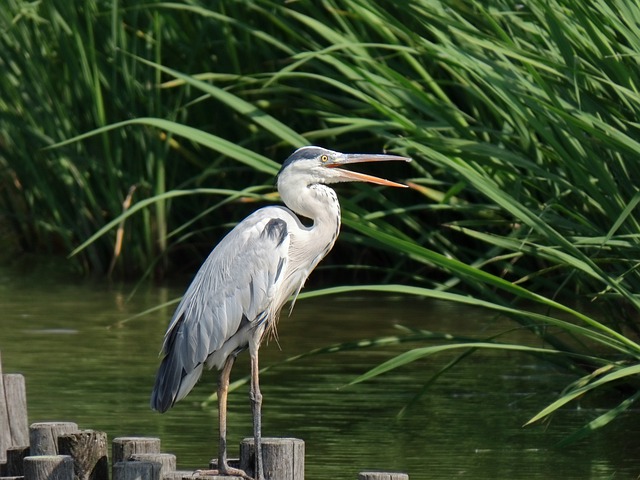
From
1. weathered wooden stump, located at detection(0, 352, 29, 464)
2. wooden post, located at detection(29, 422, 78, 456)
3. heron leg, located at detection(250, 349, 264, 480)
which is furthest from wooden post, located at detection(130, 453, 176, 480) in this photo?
weathered wooden stump, located at detection(0, 352, 29, 464)

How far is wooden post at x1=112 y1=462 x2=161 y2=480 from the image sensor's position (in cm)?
398

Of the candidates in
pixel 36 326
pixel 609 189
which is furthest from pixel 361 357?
pixel 609 189

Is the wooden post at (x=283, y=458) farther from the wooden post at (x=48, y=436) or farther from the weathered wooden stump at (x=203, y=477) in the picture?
the wooden post at (x=48, y=436)

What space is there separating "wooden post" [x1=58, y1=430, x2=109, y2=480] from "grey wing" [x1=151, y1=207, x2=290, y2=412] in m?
0.38

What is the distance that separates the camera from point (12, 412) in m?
5.10

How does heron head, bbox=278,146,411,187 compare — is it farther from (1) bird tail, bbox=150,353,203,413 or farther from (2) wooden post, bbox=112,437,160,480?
(2) wooden post, bbox=112,437,160,480

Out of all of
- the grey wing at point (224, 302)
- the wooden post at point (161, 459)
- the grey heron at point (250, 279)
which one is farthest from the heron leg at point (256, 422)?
the wooden post at point (161, 459)

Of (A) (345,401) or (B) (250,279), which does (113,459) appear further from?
(A) (345,401)

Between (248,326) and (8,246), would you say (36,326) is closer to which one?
(248,326)

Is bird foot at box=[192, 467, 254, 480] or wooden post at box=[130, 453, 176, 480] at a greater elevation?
wooden post at box=[130, 453, 176, 480]

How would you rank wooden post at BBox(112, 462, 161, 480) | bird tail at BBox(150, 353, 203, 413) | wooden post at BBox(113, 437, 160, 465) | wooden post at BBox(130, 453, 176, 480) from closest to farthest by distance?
wooden post at BBox(112, 462, 161, 480), wooden post at BBox(130, 453, 176, 480), wooden post at BBox(113, 437, 160, 465), bird tail at BBox(150, 353, 203, 413)

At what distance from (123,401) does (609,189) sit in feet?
8.38

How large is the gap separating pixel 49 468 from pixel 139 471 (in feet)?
0.88

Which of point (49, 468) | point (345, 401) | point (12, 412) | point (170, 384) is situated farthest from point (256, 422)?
point (345, 401)
